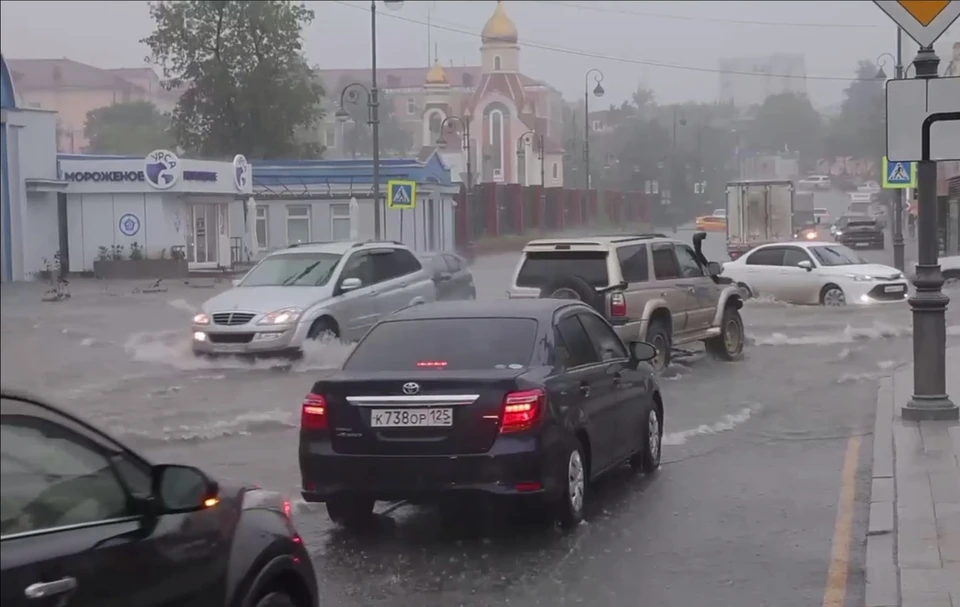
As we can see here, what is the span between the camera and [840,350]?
20.6 metres

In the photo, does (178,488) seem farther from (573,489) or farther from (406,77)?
(406,77)

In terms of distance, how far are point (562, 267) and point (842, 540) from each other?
869cm

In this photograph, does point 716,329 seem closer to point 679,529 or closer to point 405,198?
point 679,529

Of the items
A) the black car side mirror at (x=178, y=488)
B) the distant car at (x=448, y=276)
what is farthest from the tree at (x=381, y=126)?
the black car side mirror at (x=178, y=488)

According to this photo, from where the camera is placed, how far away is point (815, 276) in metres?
28.9

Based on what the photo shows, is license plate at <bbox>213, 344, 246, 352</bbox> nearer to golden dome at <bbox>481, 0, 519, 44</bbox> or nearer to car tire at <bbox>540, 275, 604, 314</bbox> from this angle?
car tire at <bbox>540, 275, 604, 314</bbox>

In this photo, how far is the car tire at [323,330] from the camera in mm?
18406

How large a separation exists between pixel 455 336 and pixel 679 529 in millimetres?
1864

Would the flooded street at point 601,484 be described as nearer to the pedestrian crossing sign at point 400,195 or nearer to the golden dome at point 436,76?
the golden dome at point 436,76

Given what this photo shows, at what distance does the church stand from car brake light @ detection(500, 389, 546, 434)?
304 centimetres

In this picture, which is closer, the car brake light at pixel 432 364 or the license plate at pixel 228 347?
the car brake light at pixel 432 364

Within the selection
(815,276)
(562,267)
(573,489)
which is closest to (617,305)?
(562,267)

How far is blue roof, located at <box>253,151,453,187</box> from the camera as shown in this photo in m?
51.2

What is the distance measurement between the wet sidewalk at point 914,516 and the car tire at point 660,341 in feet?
14.7
